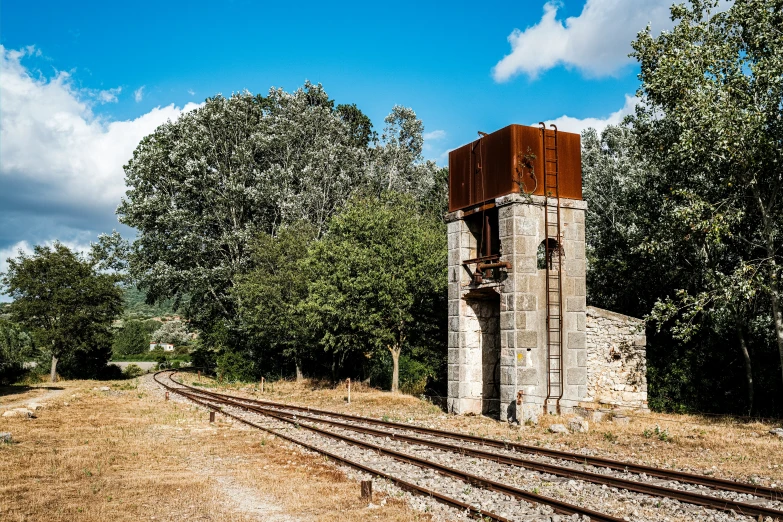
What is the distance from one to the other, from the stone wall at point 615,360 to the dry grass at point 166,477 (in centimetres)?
1149

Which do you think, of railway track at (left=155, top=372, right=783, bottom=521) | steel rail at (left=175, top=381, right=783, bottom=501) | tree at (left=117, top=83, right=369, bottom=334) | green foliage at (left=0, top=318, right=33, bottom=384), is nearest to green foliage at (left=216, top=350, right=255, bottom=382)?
tree at (left=117, top=83, right=369, bottom=334)

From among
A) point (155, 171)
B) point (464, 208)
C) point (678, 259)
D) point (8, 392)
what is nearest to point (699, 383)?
point (678, 259)

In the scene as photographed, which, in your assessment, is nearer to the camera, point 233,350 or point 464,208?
point 464,208

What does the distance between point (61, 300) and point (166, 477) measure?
115ft

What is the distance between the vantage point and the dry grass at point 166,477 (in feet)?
32.0

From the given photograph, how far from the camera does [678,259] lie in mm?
25469

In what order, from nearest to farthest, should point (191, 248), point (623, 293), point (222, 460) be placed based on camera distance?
point (222, 460) < point (623, 293) < point (191, 248)

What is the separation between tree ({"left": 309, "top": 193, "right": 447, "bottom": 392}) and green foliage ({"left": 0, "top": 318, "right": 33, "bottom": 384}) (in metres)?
22.0

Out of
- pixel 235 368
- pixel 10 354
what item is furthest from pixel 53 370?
pixel 235 368

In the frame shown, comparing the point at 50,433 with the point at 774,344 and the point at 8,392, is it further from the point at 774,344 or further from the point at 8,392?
the point at 774,344

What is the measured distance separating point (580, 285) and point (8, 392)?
94.9 ft

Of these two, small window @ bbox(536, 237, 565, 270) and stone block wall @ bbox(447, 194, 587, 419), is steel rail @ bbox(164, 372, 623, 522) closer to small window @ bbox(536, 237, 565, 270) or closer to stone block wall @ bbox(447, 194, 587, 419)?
stone block wall @ bbox(447, 194, 587, 419)

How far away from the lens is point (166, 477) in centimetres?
1231

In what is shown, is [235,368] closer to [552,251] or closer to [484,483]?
[552,251]
